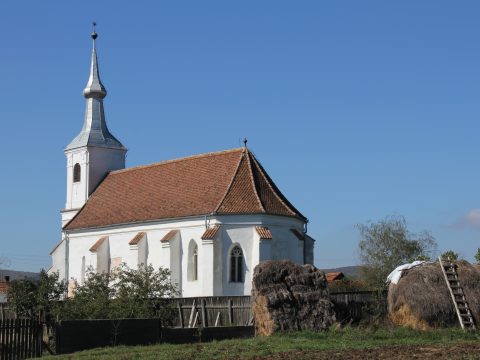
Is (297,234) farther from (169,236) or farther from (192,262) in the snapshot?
(169,236)

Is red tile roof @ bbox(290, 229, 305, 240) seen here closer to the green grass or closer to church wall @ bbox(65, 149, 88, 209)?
church wall @ bbox(65, 149, 88, 209)

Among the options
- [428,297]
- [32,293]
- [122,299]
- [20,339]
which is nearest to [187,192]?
[32,293]

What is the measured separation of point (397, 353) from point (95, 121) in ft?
154

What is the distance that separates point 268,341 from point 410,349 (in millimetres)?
4619

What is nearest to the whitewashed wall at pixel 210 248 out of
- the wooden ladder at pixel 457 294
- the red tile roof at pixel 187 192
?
the red tile roof at pixel 187 192

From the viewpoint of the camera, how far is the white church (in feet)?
159

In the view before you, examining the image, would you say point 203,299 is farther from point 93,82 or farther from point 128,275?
point 93,82

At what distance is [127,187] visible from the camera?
191 feet

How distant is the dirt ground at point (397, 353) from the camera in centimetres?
1866

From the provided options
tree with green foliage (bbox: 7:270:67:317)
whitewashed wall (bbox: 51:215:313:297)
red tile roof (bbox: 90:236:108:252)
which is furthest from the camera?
red tile roof (bbox: 90:236:108:252)

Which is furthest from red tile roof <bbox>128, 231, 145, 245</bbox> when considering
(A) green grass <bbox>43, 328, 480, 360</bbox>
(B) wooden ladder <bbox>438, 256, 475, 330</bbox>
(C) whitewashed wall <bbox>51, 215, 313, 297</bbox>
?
(A) green grass <bbox>43, 328, 480, 360</bbox>

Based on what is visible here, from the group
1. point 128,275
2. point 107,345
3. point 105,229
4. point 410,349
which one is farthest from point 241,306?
point 105,229

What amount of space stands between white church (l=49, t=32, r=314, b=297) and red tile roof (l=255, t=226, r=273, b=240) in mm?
56

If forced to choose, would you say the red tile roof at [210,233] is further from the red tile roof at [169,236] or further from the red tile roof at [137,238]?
the red tile roof at [137,238]
